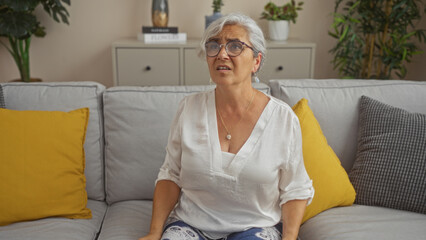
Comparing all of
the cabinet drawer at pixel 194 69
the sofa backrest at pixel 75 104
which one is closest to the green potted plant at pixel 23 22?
the cabinet drawer at pixel 194 69

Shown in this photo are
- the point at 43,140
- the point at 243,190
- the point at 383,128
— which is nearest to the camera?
the point at 243,190

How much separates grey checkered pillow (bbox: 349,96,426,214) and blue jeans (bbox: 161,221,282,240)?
49 cm

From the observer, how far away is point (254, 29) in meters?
1.31

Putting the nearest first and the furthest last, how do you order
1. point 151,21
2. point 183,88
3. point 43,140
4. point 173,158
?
point 173,158
point 43,140
point 183,88
point 151,21

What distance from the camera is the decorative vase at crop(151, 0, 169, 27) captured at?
303 cm

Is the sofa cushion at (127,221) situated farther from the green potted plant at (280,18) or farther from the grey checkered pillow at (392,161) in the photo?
the green potted plant at (280,18)

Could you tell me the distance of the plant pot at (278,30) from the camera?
10.0 ft

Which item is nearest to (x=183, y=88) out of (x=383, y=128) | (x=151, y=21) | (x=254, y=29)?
(x=254, y=29)

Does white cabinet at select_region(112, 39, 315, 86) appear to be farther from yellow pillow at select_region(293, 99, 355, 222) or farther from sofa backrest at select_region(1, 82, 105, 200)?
yellow pillow at select_region(293, 99, 355, 222)

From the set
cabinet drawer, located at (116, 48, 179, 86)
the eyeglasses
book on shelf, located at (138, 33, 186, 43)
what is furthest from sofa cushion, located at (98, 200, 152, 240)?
book on shelf, located at (138, 33, 186, 43)

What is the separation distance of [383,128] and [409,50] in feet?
5.57

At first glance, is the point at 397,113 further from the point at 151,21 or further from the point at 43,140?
the point at 151,21

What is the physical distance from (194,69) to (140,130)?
4.37 feet

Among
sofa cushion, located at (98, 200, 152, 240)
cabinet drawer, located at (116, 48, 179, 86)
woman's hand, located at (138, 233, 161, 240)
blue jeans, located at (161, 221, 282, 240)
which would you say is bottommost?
sofa cushion, located at (98, 200, 152, 240)
